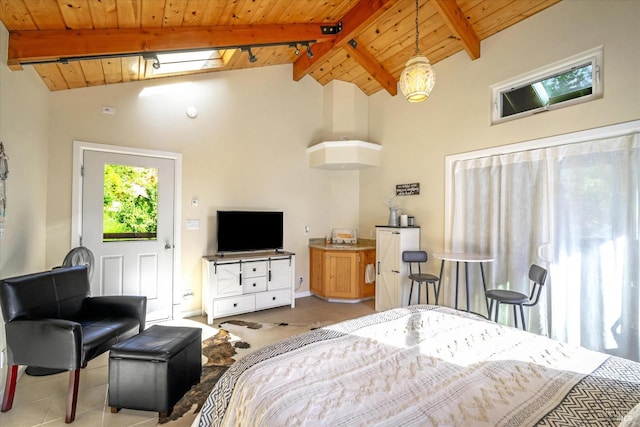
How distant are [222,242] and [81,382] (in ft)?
6.79

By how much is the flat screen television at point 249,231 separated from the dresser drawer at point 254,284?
1.51 feet

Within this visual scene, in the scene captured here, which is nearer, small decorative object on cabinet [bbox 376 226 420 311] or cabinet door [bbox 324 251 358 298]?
small decorative object on cabinet [bbox 376 226 420 311]

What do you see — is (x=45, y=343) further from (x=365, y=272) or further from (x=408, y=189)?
(x=408, y=189)

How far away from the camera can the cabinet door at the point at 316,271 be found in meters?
4.99

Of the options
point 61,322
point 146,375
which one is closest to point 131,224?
point 61,322

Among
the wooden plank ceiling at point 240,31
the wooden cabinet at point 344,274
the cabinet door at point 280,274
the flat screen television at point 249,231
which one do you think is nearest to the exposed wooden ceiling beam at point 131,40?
the wooden plank ceiling at point 240,31

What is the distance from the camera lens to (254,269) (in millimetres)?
4223

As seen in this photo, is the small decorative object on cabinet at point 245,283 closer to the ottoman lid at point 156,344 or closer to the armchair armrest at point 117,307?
the armchair armrest at point 117,307

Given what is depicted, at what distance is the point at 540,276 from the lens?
2.86 meters

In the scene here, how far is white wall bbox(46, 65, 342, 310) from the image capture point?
133 inches

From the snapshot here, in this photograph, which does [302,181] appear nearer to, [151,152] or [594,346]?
[151,152]

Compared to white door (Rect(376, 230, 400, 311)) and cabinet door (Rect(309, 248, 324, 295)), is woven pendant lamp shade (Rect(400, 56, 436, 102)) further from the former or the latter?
cabinet door (Rect(309, 248, 324, 295))

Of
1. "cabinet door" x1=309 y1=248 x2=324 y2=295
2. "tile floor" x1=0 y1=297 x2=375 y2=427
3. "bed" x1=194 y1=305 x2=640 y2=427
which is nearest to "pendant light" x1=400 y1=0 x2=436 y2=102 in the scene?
"bed" x1=194 y1=305 x2=640 y2=427

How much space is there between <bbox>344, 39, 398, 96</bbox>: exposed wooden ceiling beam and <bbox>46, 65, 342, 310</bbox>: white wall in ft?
3.64
